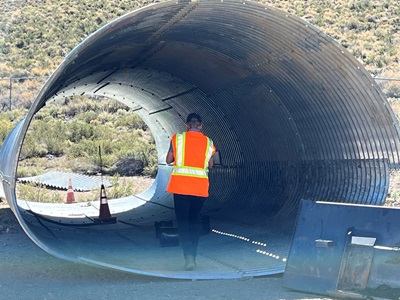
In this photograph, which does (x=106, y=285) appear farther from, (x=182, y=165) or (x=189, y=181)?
(x=182, y=165)

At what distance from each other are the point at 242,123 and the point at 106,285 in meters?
5.16

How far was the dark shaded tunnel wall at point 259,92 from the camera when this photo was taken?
8.73 metres

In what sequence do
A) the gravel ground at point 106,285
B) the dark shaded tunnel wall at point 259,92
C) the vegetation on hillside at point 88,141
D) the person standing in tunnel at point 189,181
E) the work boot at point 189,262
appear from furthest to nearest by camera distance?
A: the vegetation on hillside at point 88,141 < the dark shaded tunnel wall at point 259,92 < the person standing in tunnel at point 189,181 < the work boot at point 189,262 < the gravel ground at point 106,285

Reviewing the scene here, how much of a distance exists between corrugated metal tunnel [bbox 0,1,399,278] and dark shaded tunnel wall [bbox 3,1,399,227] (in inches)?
0.8

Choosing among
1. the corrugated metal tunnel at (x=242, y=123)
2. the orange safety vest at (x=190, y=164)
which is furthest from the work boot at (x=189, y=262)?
the orange safety vest at (x=190, y=164)

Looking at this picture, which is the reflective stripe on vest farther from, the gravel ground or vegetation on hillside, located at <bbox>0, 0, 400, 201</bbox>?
vegetation on hillside, located at <bbox>0, 0, 400, 201</bbox>

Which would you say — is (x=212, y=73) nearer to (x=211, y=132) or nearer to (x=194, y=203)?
(x=211, y=132)

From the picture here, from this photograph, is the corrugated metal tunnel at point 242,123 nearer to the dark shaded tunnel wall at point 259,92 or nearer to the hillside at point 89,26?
the dark shaded tunnel wall at point 259,92

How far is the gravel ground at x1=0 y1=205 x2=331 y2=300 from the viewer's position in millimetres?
7402

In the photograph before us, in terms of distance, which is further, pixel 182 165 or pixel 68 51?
pixel 68 51

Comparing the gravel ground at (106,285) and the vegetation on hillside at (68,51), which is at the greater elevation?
the vegetation on hillside at (68,51)

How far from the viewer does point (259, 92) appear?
11.1m

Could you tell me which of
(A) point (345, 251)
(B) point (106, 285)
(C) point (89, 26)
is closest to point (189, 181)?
(B) point (106, 285)

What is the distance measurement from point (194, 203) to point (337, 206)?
1.68 m
